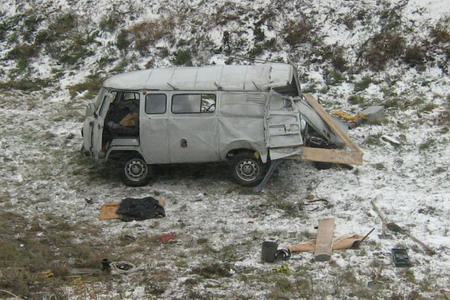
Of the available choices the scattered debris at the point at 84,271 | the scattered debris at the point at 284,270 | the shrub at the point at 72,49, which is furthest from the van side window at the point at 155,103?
the shrub at the point at 72,49

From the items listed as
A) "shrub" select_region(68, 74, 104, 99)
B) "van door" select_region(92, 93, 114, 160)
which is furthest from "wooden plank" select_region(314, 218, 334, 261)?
"shrub" select_region(68, 74, 104, 99)

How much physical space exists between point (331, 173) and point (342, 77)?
188 inches

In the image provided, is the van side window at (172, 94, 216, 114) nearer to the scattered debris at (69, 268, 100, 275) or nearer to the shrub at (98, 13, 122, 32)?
the scattered debris at (69, 268, 100, 275)

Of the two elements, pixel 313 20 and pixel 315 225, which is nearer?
pixel 315 225

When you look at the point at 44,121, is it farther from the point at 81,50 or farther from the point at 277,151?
the point at 277,151

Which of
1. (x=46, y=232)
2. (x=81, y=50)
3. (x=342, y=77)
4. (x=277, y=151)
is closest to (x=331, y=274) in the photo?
(x=277, y=151)

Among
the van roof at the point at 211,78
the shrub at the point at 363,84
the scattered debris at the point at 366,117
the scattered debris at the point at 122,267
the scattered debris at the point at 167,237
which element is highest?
the shrub at the point at 363,84

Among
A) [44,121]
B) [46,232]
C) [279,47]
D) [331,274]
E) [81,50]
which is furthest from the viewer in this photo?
[81,50]

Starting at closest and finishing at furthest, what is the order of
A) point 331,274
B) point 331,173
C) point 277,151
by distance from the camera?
point 331,274 → point 277,151 → point 331,173

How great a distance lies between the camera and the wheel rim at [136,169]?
11.1 m

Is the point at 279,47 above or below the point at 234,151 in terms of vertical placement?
above

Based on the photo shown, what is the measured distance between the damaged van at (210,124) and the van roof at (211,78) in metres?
0.02

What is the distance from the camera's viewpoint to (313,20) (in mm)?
16922

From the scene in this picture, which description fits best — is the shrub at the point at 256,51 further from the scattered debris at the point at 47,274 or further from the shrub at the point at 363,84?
the scattered debris at the point at 47,274
